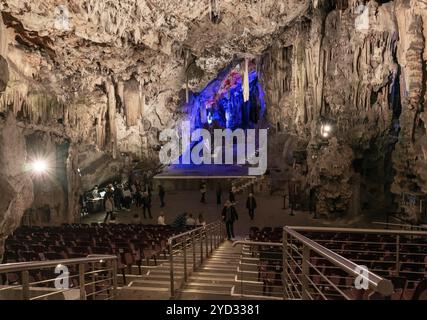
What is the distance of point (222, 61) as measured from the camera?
23578 millimetres

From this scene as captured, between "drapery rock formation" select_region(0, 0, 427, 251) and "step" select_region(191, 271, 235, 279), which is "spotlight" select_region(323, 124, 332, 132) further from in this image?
"step" select_region(191, 271, 235, 279)

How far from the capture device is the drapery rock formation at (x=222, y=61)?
12.8 metres

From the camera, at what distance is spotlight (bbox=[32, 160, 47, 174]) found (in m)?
14.7

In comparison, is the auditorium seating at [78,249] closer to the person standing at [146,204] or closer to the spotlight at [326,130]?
the person standing at [146,204]

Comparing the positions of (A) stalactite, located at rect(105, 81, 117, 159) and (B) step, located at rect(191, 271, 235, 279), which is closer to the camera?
(B) step, located at rect(191, 271, 235, 279)

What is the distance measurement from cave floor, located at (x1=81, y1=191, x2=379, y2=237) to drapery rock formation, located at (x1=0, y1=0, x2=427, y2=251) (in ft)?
3.17

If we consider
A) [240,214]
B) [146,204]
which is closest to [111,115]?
[146,204]

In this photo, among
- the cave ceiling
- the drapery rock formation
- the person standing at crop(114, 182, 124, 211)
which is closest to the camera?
the cave ceiling

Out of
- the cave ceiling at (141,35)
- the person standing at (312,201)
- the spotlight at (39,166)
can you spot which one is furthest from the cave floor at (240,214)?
the cave ceiling at (141,35)

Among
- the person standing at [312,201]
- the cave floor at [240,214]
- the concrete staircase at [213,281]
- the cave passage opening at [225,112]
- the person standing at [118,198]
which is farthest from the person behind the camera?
the cave passage opening at [225,112]

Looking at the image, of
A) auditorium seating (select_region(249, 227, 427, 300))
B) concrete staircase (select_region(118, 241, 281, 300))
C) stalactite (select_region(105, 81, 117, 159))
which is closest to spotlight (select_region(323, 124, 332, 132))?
auditorium seating (select_region(249, 227, 427, 300))

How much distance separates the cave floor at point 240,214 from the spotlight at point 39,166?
13.2 ft
